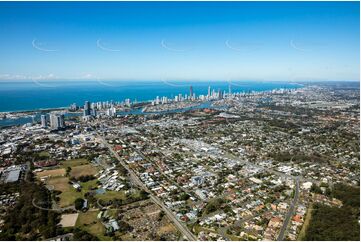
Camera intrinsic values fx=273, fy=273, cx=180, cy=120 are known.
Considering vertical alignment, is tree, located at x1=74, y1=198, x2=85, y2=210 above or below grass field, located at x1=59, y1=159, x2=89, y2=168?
above

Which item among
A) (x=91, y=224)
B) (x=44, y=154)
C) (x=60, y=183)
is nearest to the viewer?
(x=91, y=224)

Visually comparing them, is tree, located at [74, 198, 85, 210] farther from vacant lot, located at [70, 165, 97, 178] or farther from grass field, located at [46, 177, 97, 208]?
vacant lot, located at [70, 165, 97, 178]

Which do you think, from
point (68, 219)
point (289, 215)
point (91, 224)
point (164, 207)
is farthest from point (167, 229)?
point (289, 215)

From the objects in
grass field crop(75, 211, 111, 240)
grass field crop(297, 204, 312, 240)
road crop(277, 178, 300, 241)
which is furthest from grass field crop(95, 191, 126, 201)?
grass field crop(297, 204, 312, 240)

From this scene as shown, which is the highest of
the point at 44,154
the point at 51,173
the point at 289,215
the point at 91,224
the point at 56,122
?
the point at 56,122

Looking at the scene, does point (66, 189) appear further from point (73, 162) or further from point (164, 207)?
point (164, 207)

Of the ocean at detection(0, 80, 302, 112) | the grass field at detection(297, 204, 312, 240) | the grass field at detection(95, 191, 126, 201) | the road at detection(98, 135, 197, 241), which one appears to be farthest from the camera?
the ocean at detection(0, 80, 302, 112)

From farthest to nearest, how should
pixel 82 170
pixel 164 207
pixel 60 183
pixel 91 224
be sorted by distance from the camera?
pixel 82 170, pixel 60 183, pixel 164 207, pixel 91 224
